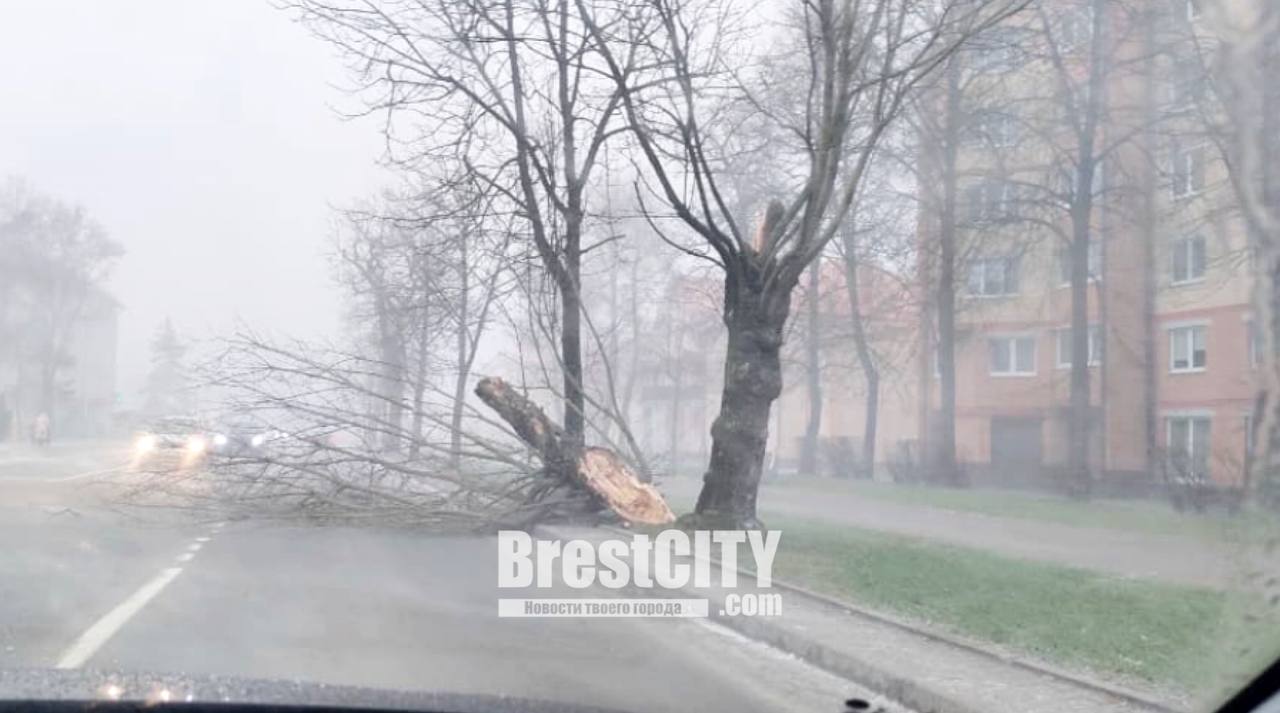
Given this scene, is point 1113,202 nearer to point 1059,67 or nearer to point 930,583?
point 1059,67

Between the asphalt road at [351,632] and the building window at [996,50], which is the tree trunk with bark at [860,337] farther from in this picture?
the asphalt road at [351,632]

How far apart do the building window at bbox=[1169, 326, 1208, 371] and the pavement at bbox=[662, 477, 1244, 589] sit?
10611 mm

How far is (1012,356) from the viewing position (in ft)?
151

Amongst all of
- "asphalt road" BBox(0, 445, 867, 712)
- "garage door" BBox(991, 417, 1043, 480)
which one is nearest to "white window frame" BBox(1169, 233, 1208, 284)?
"garage door" BBox(991, 417, 1043, 480)

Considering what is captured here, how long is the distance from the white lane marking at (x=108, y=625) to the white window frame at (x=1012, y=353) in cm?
3412

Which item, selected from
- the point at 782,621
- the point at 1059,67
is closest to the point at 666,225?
the point at 1059,67

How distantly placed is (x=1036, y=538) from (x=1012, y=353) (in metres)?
27.3

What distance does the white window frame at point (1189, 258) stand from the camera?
24847 mm

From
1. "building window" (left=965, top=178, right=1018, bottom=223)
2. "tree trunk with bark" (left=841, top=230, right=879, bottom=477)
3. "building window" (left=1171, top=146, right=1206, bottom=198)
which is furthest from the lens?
"tree trunk with bark" (left=841, top=230, right=879, bottom=477)

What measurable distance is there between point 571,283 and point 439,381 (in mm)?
2875

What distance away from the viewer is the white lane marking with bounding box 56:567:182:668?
8.70m

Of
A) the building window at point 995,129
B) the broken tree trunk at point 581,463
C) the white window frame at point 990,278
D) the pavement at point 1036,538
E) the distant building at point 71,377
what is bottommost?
the pavement at point 1036,538

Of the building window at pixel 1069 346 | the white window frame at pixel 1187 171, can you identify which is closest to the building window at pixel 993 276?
the building window at pixel 1069 346

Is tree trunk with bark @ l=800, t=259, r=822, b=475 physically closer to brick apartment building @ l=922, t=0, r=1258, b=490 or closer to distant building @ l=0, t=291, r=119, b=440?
brick apartment building @ l=922, t=0, r=1258, b=490
